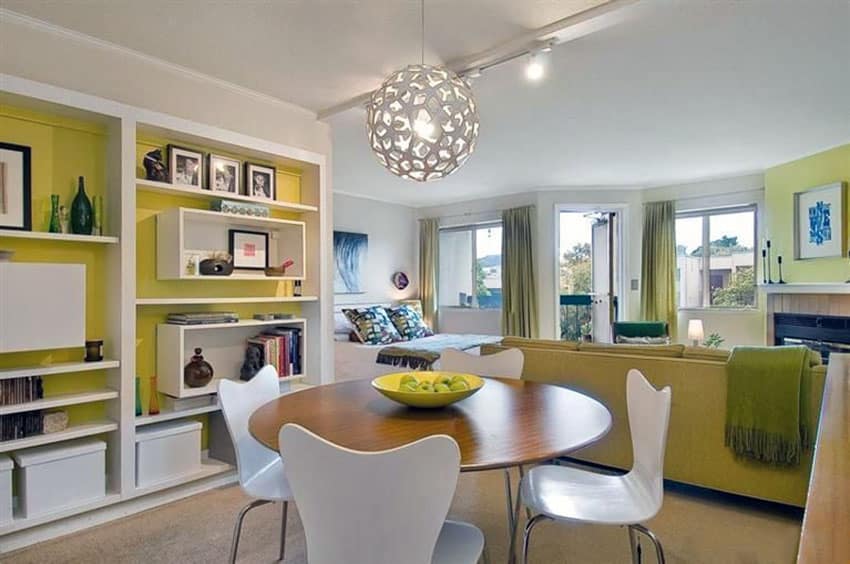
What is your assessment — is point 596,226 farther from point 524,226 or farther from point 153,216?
point 153,216

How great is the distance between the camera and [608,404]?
2.86 meters

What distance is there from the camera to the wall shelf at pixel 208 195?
2670 mm

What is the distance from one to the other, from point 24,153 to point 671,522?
12.1 ft

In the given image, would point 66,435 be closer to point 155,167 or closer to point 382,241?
point 155,167

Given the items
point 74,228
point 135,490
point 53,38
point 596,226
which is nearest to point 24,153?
point 74,228

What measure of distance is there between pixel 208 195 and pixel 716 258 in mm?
5575

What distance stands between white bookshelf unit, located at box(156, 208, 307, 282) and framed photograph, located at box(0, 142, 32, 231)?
62cm

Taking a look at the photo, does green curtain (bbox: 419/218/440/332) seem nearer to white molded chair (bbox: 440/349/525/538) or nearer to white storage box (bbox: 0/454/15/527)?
white molded chair (bbox: 440/349/525/538)

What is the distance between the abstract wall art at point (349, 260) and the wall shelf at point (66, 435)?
366 centimetres

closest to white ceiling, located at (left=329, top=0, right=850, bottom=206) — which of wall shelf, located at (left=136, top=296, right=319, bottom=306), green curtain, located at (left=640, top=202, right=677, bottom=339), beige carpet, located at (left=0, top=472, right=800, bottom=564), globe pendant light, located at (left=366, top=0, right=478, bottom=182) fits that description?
green curtain, located at (left=640, top=202, right=677, bottom=339)

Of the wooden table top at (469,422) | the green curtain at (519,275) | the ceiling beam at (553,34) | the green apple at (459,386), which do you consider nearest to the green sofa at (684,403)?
the wooden table top at (469,422)

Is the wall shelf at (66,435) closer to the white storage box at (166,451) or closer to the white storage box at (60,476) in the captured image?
the white storage box at (60,476)

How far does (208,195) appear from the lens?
2.93 metres

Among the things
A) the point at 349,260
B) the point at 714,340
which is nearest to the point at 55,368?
the point at 349,260
